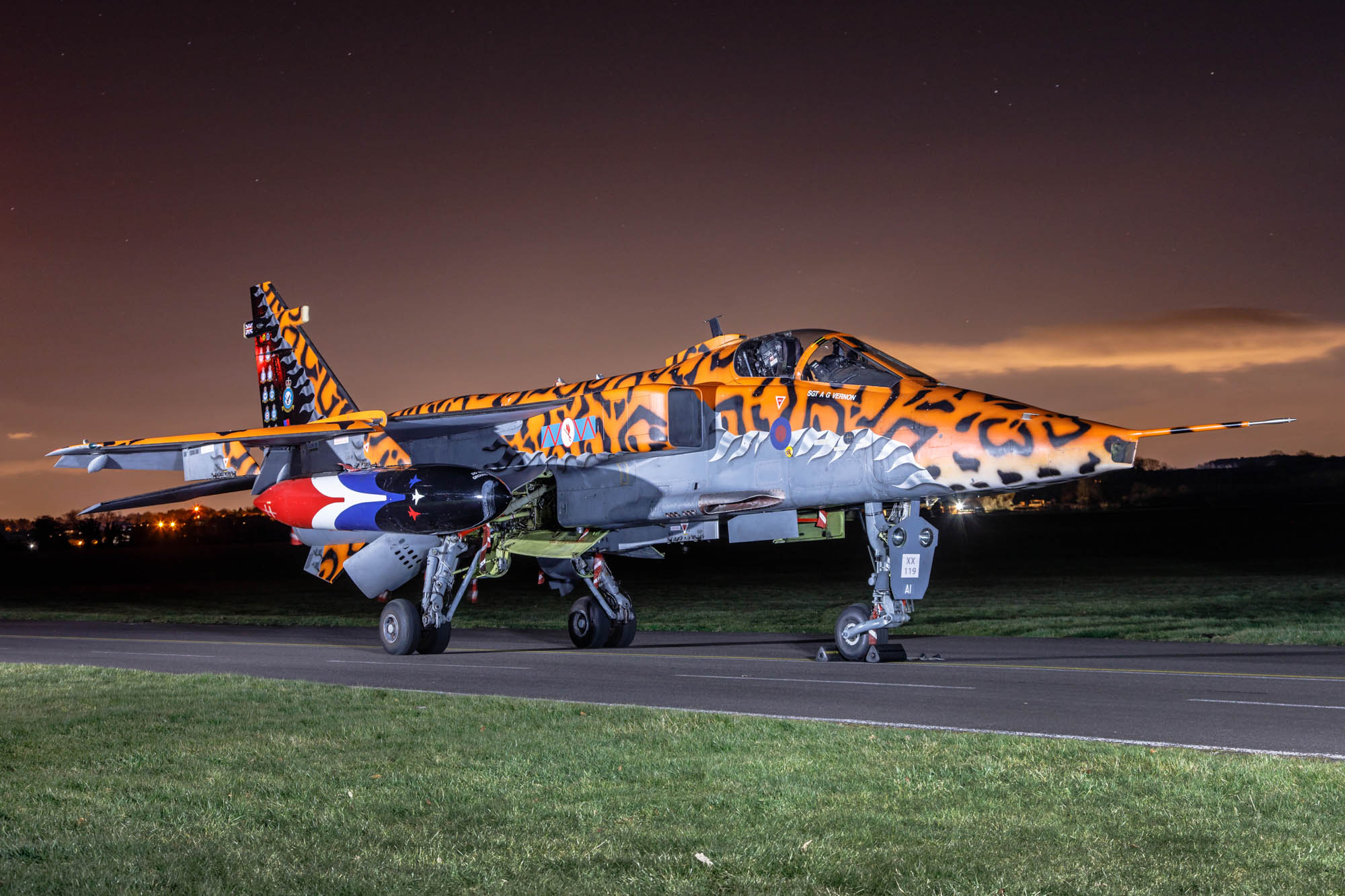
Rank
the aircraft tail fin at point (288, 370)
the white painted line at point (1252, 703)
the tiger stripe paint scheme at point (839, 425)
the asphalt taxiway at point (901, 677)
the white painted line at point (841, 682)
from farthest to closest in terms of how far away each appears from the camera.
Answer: the aircraft tail fin at point (288, 370) < the white painted line at point (841, 682) < the tiger stripe paint scheme at point (839, 425) < the white painted line at point (1252, 703) < the asphalt taxiway at point (901, 677)

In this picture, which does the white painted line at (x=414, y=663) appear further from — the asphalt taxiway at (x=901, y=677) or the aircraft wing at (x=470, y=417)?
the aircraft wing at (x=470, y=417)

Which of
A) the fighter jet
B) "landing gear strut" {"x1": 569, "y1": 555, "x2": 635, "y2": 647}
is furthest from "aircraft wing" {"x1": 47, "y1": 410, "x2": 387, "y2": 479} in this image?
"landing gear strut" {"x1": 569, "y1": 555, "x2": 635, "y2": 647}

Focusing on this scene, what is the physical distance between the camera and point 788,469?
49.6 ft

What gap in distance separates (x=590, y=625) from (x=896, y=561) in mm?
6708

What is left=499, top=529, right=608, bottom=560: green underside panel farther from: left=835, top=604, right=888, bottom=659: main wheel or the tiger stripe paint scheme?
left=835, top=604, right=888, bottom=659: main wheel

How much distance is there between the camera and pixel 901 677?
14070 millimetres

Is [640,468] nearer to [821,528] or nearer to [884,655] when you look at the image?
[821,528]

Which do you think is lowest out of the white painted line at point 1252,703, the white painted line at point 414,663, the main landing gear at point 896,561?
the white painted line at point 1252,703

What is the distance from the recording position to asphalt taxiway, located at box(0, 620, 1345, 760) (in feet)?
34.1

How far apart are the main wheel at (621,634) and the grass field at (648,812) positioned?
8.99 meters

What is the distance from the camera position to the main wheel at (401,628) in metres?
18.7

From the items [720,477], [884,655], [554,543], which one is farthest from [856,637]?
[554,543]

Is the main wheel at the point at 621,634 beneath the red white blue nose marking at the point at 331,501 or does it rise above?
beneath

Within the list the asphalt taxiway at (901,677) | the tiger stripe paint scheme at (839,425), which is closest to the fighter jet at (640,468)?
the tiger stripe paint scheme at (839,425)
